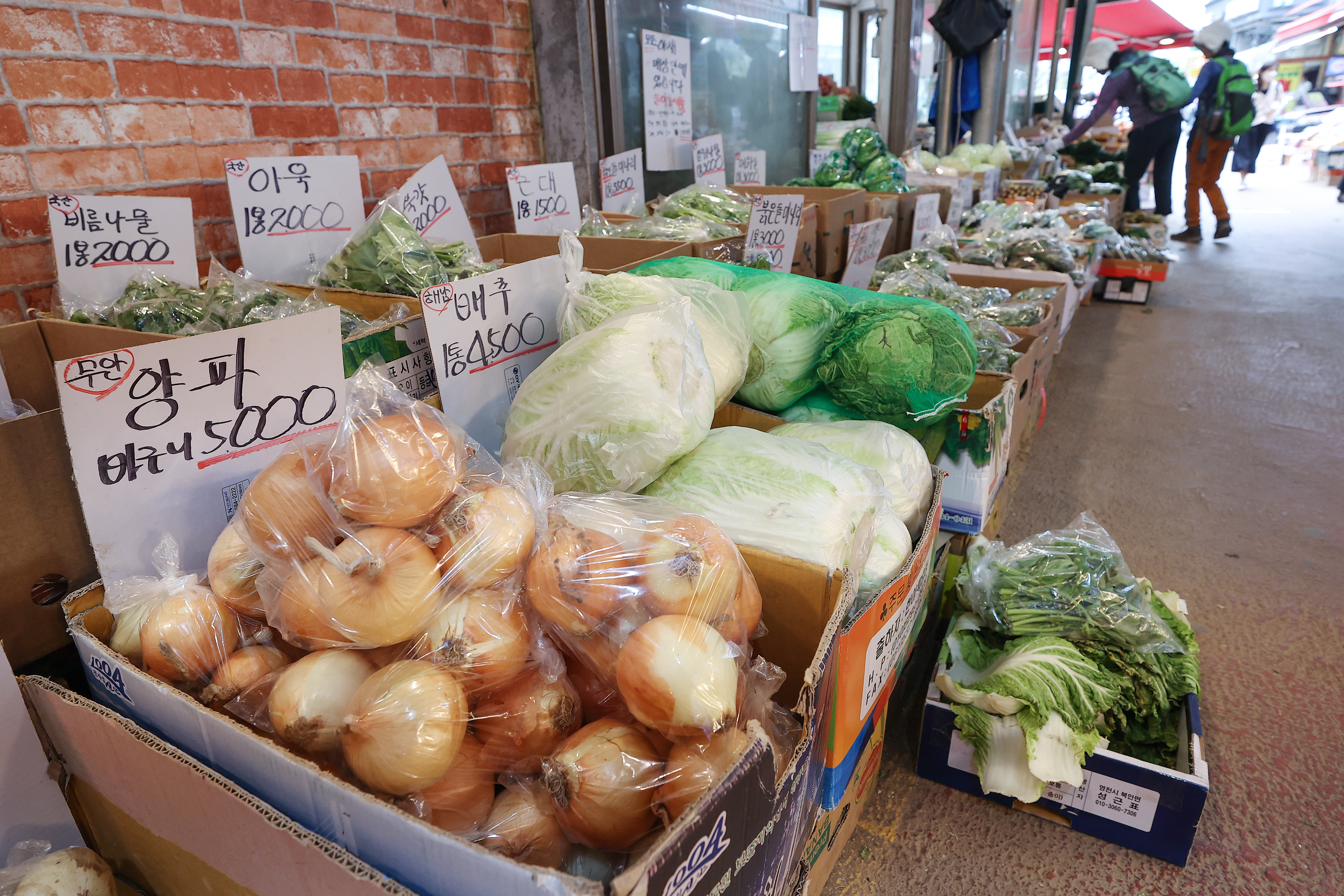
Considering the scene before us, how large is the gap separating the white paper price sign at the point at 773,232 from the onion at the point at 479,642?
5.72 ft

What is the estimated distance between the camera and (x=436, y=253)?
2.04 metres

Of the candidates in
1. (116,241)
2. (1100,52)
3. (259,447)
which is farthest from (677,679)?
(1100,52)

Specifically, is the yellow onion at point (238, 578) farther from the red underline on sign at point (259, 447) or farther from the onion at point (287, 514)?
the red underline on sign at point (259, 447)

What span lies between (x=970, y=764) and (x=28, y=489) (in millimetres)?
1754

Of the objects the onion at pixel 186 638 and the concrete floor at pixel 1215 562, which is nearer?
the onion at pixel 186 638

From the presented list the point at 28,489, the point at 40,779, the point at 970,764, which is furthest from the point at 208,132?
the point at 970,764

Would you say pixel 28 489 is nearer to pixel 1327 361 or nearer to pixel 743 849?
pixel 743 849

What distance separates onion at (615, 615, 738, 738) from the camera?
31.2 inches

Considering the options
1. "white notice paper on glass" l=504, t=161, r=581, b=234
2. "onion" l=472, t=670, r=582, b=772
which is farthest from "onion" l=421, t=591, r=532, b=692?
"white notice paper on glass" l=504, t=161, r=581, b=234

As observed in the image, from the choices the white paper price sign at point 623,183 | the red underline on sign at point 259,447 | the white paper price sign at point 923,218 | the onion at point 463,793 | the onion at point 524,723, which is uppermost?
the white paper price sign at point 623,183

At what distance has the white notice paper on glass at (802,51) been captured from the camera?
4570mm

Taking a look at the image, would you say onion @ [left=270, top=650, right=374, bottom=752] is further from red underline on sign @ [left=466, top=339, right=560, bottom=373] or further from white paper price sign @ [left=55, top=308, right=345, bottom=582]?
red underline on sign @ [left=466, top=339, right=560, bottom=373]

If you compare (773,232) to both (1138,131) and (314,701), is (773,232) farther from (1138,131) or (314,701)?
(1138,131)

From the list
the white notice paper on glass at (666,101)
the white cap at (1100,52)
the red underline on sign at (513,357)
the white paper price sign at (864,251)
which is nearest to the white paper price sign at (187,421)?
the red underline on sign at (513,357)
